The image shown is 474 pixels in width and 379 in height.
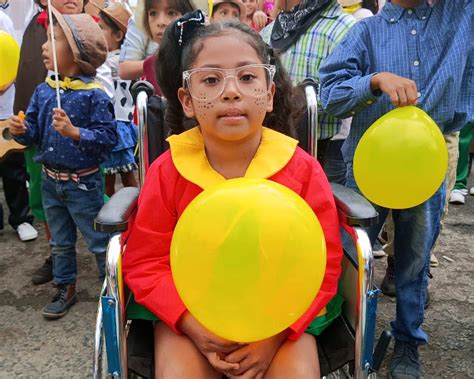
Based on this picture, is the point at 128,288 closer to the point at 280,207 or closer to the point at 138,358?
the point at 138,358

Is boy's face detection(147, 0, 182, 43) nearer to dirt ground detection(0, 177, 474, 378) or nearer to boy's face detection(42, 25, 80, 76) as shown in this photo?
boy's face detection(42, 25, 80, 76)

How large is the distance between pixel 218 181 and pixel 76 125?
4.19ft

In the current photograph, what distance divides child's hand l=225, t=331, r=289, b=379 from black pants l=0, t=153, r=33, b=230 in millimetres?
3152

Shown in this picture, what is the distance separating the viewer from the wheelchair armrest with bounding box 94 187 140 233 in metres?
1.53

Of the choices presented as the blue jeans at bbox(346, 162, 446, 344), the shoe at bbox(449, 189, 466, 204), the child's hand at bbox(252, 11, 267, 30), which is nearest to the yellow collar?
the blue jeans at bbox(346, 162, 446, 344)

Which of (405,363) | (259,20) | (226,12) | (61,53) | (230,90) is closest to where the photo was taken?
(230,90)

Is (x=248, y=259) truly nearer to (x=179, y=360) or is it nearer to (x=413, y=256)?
(x=179, y=360)

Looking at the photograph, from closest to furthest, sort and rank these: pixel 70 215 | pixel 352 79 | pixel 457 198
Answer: pixel 352 79 → pixel 70 215 → pixel 457 198

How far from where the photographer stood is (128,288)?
1.70 meters

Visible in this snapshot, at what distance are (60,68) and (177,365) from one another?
176 centimetres

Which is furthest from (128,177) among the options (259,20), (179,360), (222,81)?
(179,360)

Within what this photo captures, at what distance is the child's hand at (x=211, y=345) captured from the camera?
1429 mm

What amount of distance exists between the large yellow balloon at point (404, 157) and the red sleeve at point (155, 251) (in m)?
0.69

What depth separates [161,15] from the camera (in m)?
3.02
